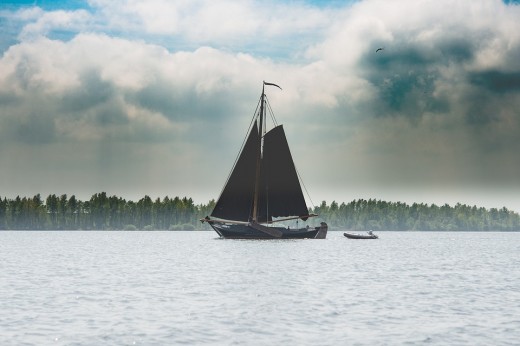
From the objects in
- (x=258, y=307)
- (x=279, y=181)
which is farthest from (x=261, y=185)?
(x=258, y=307)

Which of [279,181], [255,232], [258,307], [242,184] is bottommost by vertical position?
[258,307]

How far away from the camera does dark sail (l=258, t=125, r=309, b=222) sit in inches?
3999

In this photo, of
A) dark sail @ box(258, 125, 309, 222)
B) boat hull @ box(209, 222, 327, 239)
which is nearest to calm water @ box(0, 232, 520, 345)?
dark sail @ box(258, 125, 309, 222)

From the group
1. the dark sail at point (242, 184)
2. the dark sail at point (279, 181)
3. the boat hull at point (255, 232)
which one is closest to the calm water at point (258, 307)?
the dark sail at point (242, 184)

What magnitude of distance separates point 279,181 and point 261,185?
291cm

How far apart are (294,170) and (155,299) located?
65355 mm

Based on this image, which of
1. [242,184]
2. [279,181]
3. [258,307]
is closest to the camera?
[258,307]

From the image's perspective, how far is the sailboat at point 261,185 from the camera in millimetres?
101375

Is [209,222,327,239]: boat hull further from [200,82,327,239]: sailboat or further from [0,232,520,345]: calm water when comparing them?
[0,232,520,345]: calm water

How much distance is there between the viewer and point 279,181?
10212 cm

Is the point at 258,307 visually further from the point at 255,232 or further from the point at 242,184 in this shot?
the point at 255,232

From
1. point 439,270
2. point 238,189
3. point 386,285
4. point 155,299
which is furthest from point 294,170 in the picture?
point 155,299

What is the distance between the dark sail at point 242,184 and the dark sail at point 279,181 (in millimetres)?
1635

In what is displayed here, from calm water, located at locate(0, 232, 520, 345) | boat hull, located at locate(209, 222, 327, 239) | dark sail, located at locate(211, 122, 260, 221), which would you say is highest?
dark sail, located at locate(211, 122, 260, 221)
